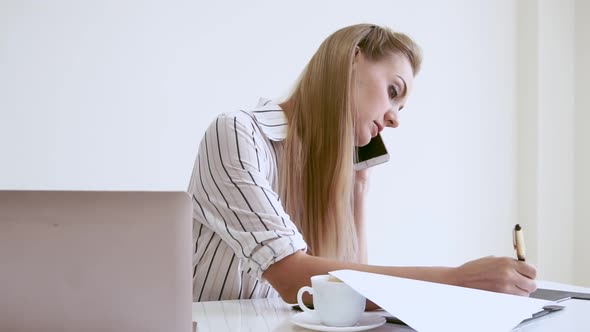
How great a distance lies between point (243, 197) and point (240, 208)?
23 mm

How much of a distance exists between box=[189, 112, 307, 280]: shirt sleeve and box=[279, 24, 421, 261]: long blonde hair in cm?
9

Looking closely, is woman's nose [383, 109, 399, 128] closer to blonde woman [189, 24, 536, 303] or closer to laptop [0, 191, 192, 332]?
blonde woman [189, 24, 536, 303]

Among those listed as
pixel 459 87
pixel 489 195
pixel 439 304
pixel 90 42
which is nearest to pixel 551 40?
pixel 459 87

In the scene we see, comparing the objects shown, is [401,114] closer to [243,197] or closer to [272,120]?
[272,120]

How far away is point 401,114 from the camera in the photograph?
322cm

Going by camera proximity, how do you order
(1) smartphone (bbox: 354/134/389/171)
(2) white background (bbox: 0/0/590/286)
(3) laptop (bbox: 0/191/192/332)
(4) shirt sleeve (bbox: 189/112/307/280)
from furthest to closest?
(2) white background (bbox: 0/0/590/286), (1) smartphone (bbox: 354/134/389/171), (4) shirt sleeve (bbox: 189/112/307/280), (3) laptop (bbox: 0/191/192/332)

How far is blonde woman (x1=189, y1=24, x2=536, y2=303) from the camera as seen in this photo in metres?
1.24

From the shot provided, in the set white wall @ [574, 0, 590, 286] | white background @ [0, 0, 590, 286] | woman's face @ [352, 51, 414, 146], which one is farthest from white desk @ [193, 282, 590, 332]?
white wall @ [574, 0, 590, 286]

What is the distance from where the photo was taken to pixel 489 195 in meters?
3.52

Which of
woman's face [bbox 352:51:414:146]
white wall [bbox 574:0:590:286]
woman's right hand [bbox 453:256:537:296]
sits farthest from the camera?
white wall [bbox 574:0:590:286]

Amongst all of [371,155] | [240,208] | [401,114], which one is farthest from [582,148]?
[240,208]

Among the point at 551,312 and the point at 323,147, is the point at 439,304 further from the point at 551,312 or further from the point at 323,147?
the point at 323,147

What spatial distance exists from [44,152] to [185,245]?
1851 mm

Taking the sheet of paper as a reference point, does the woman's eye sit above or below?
above
